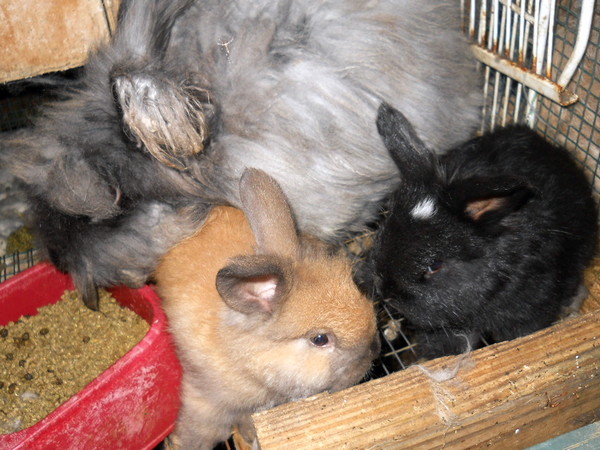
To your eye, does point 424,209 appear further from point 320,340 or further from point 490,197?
point 320,340

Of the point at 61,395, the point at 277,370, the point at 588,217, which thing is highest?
the point at 588,217

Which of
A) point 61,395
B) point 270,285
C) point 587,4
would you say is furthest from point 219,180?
point 587,4

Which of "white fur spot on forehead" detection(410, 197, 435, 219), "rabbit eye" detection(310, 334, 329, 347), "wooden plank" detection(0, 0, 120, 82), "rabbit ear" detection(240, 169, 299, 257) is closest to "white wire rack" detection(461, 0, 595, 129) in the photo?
"white fur spot on forehead" detection(410, 197, 435, 219)

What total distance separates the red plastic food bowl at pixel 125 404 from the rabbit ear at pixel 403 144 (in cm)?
93

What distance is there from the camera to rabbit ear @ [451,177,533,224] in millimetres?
1637

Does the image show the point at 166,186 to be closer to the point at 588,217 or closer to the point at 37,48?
the point at 37,48

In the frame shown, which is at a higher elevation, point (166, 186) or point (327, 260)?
point (166, 186)

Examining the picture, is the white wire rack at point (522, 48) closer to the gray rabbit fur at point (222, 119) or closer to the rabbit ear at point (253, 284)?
the gray rabbit fur at point (222, 119)

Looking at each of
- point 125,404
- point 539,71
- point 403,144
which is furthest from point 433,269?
point 125,404

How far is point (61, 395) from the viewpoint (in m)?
2.12

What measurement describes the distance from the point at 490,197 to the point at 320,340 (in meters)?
0.63

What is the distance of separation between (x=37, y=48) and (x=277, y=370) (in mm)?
1396

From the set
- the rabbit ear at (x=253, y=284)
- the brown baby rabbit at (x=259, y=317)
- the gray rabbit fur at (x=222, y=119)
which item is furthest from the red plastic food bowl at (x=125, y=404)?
the rabbit ear at (x=253, y=284)

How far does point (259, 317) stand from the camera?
182 centimetres
